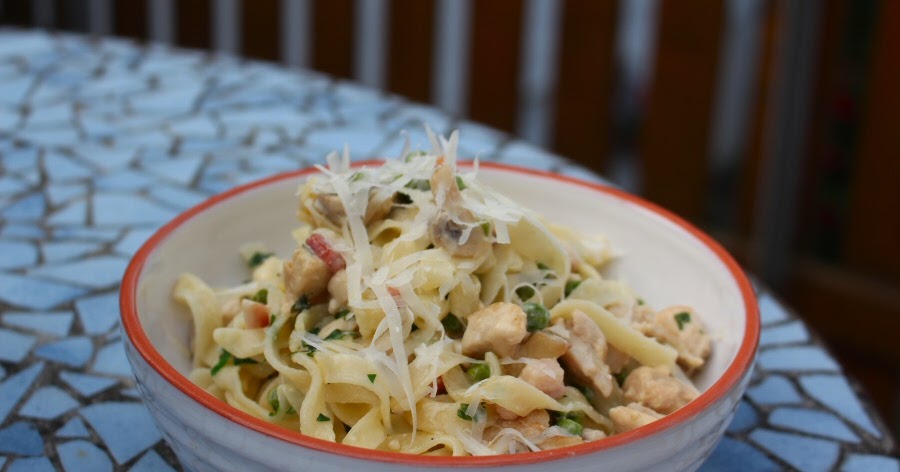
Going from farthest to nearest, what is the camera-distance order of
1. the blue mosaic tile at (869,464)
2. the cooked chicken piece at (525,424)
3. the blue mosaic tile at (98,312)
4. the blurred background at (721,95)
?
1. the blurred background at (721,95)
2. the blue mosaic tile at (98,312)
3. the blue mosaic tile at (869,464)
4. the cooked chicken piece at (525,424)

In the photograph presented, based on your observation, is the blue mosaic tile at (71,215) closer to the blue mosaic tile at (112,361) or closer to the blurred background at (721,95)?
the blue mosaic tile at (112,361)

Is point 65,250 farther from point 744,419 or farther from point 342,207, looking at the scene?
point 744,419

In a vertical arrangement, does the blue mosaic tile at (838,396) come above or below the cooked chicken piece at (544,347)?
below

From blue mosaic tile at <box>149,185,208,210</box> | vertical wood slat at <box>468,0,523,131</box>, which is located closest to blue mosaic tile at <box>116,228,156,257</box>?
blue mosaic tile at <box>149,185,208,210</box>

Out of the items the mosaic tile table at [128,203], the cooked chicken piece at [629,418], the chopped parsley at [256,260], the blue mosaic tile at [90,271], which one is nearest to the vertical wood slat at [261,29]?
the mosaic tile table at [128,203]

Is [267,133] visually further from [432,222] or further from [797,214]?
[797,214]

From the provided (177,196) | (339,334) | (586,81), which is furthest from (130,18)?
(339,334)
